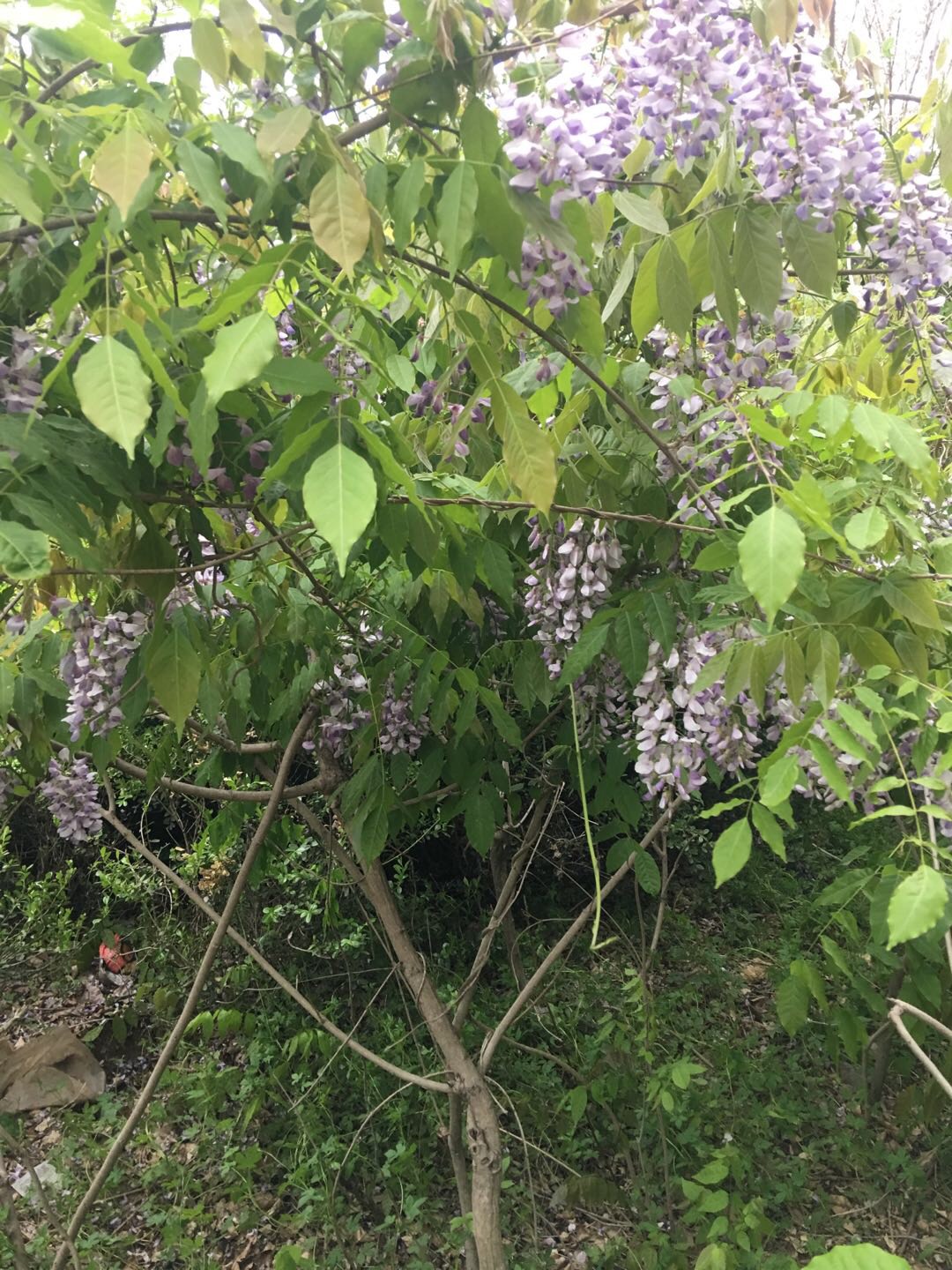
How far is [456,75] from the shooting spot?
0.94m

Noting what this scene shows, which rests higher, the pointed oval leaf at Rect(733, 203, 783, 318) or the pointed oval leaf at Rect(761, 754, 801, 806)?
the pointed oval leaf at Rect(733, 203, 783, 318)

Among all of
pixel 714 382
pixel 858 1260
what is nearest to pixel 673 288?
pixel 714 382

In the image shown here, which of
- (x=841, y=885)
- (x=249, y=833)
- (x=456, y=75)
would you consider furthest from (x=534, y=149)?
(x=249, y=833)

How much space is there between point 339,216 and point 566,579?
1042mm

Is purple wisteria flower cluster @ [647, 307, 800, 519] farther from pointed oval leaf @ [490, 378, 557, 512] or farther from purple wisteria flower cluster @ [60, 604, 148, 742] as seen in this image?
purple wisteria flower cluster @ [60, 604, 148, 742]

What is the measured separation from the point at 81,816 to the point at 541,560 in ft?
5.33

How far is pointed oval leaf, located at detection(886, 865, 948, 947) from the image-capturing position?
976mm

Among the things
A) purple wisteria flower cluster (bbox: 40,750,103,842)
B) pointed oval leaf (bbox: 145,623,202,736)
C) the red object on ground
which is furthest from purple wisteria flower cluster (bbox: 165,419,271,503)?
the red object on ground

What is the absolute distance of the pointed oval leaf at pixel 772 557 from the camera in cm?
85

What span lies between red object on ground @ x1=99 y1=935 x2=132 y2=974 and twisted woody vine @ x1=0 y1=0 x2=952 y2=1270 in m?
2.31

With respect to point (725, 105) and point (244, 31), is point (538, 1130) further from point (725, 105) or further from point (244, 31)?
point (244, 31)

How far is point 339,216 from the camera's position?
0.82m

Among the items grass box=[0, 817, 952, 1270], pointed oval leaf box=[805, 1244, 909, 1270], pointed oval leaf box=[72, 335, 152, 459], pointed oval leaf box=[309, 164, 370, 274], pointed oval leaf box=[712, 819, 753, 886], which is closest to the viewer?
pointed oval leaf box=[72, 335, 152, 459]

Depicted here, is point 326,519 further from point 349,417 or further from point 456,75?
point 456,75
